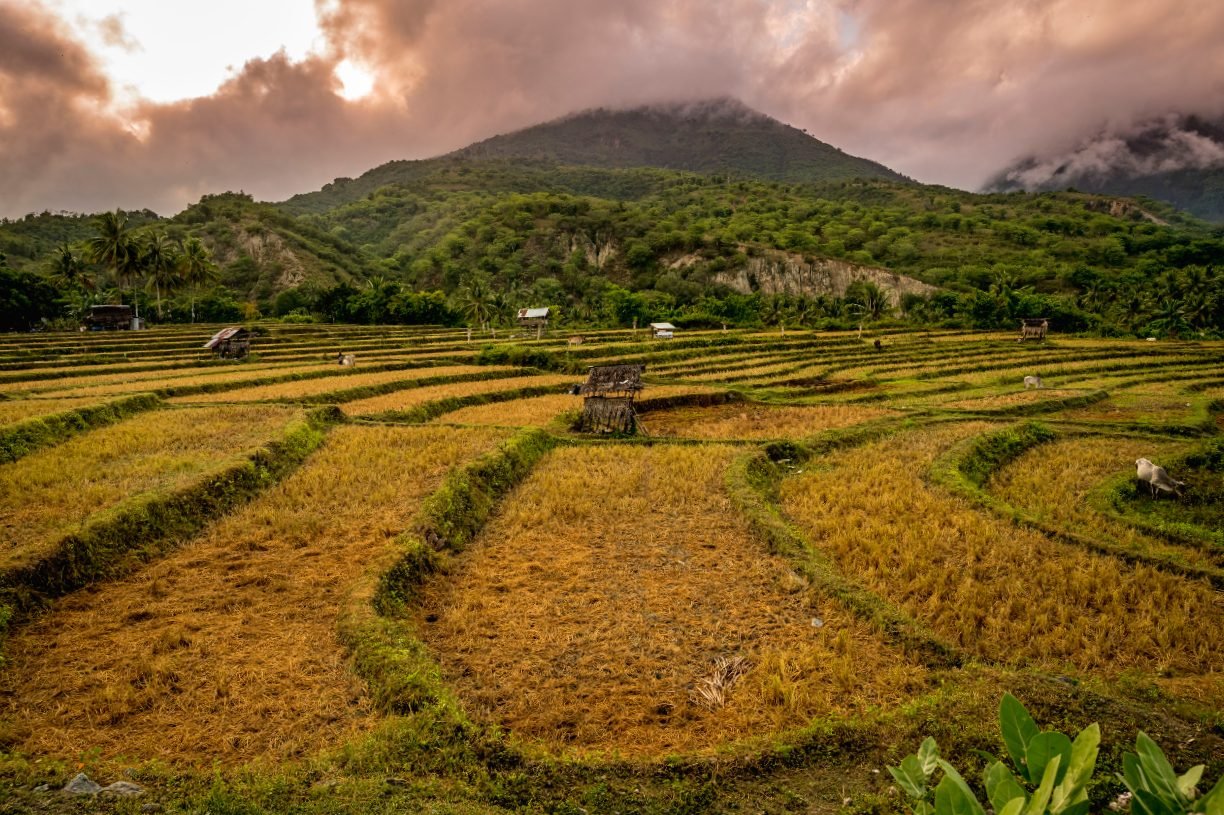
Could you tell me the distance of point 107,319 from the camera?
168ft

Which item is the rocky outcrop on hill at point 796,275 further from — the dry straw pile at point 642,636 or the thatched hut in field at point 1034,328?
the dry straw pile at point 642,636

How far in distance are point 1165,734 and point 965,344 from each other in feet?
132

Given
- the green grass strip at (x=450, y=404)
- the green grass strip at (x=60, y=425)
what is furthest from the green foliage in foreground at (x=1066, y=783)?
the green grass strip at (x=450, y=404)

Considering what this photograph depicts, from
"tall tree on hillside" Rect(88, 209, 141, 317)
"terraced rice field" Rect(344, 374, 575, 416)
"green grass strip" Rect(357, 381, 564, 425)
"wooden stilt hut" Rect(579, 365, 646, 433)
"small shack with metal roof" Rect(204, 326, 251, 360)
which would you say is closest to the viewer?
"wooden stilt hut" Rect(579, 365, 646, 433)

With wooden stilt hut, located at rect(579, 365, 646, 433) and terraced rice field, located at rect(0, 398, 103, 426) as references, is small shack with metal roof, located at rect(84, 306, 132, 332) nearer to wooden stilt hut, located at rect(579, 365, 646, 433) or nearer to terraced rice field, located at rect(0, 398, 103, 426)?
terraced rice field, located at rect(0, 398, 103, 426)

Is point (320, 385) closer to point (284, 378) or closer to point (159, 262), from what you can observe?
point (284, 378)

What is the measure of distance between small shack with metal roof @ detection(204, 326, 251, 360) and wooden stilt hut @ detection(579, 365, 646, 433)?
23.7m

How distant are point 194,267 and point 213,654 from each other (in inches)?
2634

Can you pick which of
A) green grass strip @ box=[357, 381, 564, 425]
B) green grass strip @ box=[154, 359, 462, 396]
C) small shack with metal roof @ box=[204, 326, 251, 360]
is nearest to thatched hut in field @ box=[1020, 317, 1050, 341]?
green grass strip @ box=[357, 381, 564, 425]

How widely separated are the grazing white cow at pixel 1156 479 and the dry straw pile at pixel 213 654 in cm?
1309

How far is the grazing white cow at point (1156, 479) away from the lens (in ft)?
38.3

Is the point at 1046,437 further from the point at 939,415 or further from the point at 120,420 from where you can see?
the point at 120,420

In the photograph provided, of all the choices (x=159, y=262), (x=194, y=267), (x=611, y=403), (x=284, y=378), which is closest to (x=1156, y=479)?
(x=611, y=403)

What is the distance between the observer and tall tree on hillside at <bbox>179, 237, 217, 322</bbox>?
59.5 m
